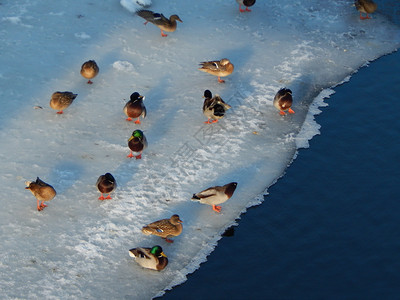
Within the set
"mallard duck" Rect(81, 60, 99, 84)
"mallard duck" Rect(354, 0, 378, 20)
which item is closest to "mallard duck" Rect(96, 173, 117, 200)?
"mallard duck" Rect(81, 60, 99, 84)

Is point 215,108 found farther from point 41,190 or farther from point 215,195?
point 41,190

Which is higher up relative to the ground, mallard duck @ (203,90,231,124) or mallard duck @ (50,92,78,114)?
mallard duck @ (203,90,231,124)

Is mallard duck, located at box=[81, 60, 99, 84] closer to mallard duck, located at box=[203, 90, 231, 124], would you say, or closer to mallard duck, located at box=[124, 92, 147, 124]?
mallard duck, located at box=[124, 92, 147, 124]

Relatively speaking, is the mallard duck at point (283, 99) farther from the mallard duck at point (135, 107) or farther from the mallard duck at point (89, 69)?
the mallard duck at point (89, 69)

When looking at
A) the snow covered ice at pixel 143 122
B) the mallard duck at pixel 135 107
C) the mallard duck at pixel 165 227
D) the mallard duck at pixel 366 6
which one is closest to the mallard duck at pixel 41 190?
the snow covered ice at pixel 143 122

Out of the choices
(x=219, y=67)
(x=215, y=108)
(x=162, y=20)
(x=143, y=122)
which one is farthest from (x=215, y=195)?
(x=162, y=20)

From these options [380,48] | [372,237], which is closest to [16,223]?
[372,237]

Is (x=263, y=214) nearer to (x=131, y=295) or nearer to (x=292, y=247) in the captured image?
(x=292, y=247)

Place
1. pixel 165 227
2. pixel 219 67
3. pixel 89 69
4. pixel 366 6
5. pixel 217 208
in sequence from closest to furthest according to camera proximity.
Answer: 1. pixel 165 227
2. pixel 217 208
3. pixel 89 69
4. pixel 219 67
5. pixel 366 6
